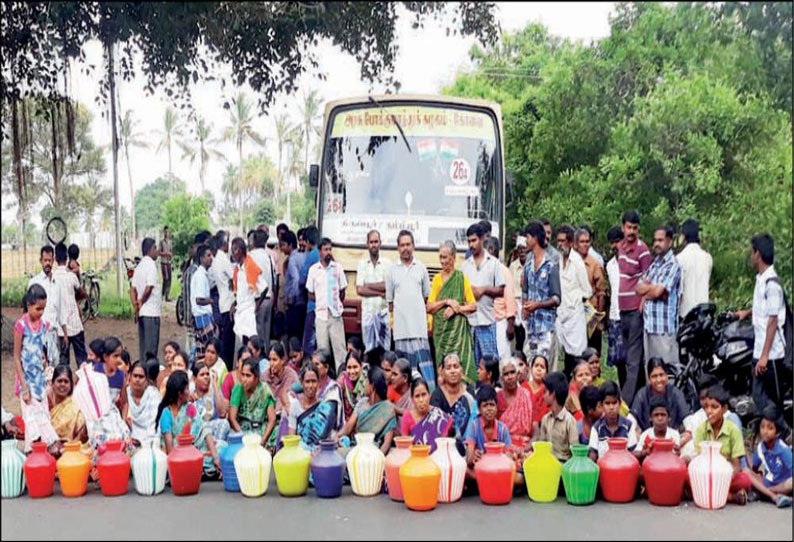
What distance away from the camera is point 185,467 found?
17.2 ft

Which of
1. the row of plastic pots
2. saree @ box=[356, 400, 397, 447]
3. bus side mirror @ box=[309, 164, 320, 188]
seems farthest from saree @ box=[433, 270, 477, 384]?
bus side mirror @ box=[309, 164, 320, 188]

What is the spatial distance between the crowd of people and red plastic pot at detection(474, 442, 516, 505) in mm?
201

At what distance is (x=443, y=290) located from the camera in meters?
6.74

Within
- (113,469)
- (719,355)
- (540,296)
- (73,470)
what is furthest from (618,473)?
(73,470)

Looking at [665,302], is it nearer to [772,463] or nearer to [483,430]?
[772,463]

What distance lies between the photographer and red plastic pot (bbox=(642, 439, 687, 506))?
4.92m

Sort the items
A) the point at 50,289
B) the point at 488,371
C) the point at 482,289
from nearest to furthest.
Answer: the point at 488,371 → the point at 482,289 → the point at 50,289

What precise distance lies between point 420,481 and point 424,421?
58 cm

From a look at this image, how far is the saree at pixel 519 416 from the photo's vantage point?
5688mm

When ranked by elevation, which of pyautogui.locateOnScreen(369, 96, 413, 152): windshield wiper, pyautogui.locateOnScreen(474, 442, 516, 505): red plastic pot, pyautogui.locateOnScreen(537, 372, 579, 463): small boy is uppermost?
pyautogui.locateOnScreen(369, 96, 413, 152): windshield wiper

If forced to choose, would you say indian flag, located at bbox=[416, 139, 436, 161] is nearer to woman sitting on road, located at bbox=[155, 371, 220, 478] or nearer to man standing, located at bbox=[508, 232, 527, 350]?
man standing, located at bbox=[508, 232, 527, 350]

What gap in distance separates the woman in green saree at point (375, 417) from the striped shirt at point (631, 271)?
7.64 feet

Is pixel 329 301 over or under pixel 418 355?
over

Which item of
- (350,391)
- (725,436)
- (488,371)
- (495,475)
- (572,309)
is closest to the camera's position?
(495,475)
